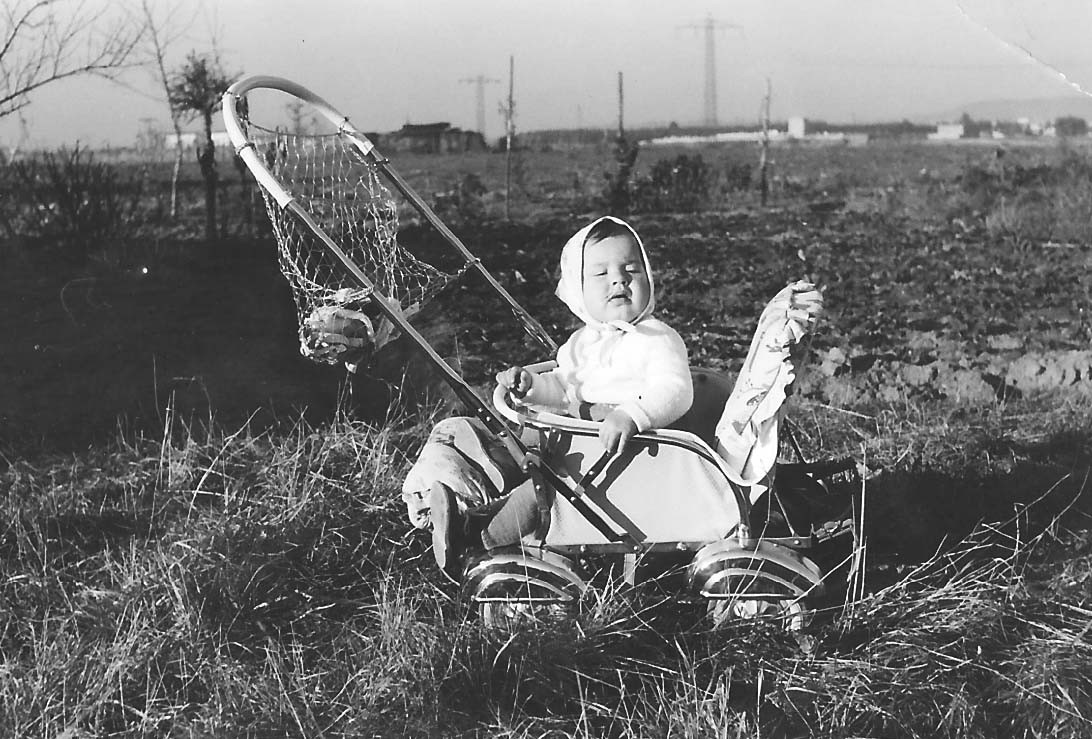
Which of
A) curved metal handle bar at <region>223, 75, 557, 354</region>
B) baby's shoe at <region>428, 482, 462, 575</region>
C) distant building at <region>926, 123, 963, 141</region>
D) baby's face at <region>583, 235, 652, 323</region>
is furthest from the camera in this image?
distant building at <region>926, 123, 963, 141</region>

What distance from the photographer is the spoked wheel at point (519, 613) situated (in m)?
2.67

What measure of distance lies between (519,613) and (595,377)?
74 cm

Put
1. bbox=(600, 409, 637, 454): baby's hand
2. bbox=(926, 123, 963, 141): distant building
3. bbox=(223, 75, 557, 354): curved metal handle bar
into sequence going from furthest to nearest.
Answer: bbox=(926, 123, 963, 141): distant building, bbox=(223, 75, 557, 354): curved metal handle bar, bbox=(600, 409, 637, 454): baby's hand

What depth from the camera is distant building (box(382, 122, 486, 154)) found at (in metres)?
6.68

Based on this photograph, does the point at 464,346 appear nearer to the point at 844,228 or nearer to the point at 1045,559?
the point at 1045,559

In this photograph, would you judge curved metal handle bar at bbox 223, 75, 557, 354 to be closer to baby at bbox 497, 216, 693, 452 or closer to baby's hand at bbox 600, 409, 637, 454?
baby at bbox 497, 216, 693, 452

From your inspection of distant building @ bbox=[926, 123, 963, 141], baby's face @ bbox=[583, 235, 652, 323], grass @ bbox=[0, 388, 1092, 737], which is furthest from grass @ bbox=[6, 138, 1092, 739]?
distant building @ bbox=[926, 123, 963, 141]

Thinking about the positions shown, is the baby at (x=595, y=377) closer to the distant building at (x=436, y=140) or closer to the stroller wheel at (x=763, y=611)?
the stroller wheel at (x=763, y=611)

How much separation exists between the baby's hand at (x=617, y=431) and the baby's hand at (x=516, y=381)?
1.47 feet

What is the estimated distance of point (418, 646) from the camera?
2590 mm

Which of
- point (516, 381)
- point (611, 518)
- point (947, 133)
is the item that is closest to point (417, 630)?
point (611, 518)

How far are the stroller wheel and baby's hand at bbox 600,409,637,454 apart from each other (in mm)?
505


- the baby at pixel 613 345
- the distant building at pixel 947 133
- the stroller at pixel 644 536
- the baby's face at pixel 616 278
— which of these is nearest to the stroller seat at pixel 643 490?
the stroller at pixel 644 536

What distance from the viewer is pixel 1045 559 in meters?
3.32
